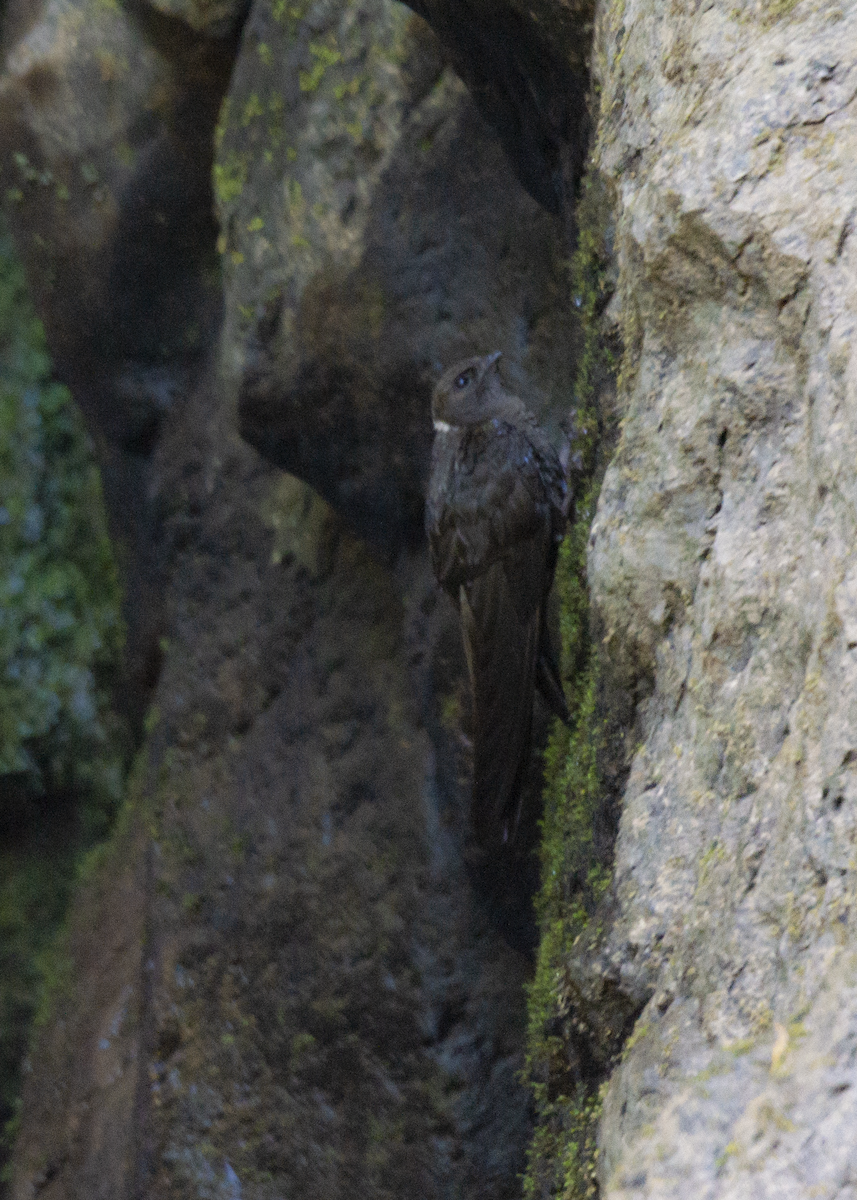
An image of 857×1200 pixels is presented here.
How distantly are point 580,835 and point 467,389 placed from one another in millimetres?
1249

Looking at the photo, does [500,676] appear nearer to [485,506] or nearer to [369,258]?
[485,506]

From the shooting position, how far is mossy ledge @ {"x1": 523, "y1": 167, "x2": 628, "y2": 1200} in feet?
5.70

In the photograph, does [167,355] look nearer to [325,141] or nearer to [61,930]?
[325,141]

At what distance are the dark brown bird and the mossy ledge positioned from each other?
113 millimetres

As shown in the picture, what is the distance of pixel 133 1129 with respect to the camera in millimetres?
3855

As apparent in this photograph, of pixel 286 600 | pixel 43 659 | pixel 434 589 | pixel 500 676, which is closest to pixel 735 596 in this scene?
pixel 500 676

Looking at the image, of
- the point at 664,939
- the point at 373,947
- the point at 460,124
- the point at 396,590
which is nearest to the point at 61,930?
the point at 373,947

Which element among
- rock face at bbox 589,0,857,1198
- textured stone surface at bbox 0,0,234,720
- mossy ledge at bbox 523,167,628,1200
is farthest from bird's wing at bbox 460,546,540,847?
textured stone surface at bbox 0,0,234,720

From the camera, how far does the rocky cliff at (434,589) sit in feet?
4.28

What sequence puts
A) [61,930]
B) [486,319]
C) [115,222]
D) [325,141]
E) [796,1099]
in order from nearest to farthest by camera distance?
[796,1099], [486,319], [325,141], [115,222], [61,930]

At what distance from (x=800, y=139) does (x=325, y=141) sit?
7.56 ft

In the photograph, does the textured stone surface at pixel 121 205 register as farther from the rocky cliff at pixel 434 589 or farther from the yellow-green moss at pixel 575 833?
the yellow-green moss at pixel 575 833

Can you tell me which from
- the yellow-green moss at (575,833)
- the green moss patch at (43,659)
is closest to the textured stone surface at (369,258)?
the yellow-green moss at (575,833)

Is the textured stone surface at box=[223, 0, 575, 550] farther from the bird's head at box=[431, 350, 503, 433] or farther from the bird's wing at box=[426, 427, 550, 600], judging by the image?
the bird's wing at box=[426, 427, 550, 600]
